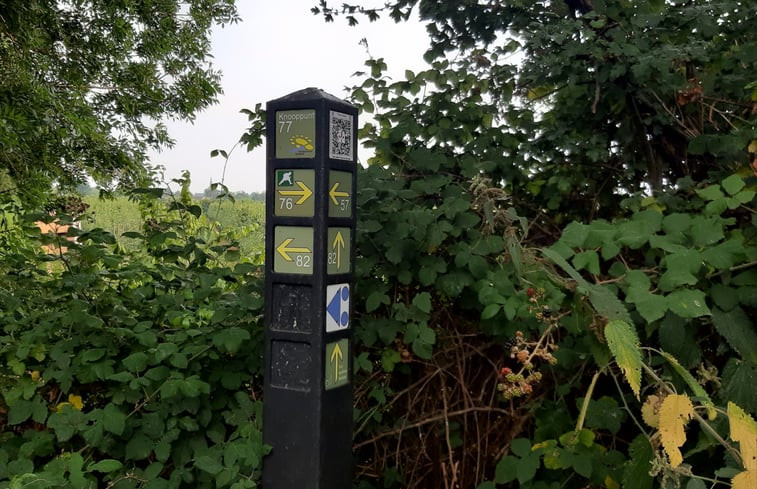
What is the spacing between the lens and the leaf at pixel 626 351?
4.04 ft

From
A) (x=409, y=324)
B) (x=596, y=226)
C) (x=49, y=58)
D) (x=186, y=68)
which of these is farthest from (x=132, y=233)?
(x=186, y=68)

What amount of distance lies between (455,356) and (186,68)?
7402 millimetres

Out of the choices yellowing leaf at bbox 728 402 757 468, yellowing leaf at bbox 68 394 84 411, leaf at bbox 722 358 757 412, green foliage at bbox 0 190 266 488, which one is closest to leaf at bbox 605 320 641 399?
yellowing leaf at bbox 728 402 757 468

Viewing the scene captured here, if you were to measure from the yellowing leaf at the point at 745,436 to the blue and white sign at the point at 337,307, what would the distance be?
1.12 metres

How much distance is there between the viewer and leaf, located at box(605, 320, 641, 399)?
48.5 inches

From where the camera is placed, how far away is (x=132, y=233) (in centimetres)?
259

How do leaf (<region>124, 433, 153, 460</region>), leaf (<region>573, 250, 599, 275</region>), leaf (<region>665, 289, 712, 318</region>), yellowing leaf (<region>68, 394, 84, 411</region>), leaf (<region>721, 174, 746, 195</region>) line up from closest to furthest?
1. leaf (<region>665, 289, 712, 318</region>)
2. leaf (<region>573, 250, 599, 275</region>)
3. leaf (<region>721, 174, 746, 195</region>)
4. leaf (<region>124, 433, 153, 460</region>)
5. yellowing leaf (<region>68, 394, 84, 411</region>)

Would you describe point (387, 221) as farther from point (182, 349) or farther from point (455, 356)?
point (182, 349)

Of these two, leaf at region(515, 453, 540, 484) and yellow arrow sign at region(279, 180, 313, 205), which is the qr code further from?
leaf at region(515, 453, 540, 484)

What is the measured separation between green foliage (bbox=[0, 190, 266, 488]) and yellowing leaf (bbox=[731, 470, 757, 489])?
1.32m

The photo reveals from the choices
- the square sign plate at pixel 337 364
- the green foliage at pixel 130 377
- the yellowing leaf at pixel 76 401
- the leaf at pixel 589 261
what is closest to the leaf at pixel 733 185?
the leaf at pixel 589 261

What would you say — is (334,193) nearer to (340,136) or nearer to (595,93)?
(340,136)

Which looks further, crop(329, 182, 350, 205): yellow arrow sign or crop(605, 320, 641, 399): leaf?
crop(329, 182, 350, 205): yellow arrow sign

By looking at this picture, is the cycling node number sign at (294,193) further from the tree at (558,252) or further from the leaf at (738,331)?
the leaf at (738,331)
